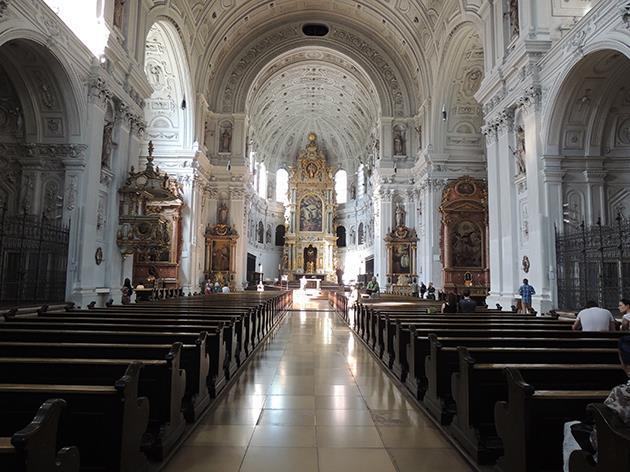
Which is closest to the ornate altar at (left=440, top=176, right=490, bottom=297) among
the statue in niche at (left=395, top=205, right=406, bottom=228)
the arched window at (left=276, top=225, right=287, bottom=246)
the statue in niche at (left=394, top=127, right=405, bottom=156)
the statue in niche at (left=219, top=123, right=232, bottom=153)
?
the statue in niche at (left=395, top=205, right=406, bottom=228)

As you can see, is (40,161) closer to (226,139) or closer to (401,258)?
(226,139)

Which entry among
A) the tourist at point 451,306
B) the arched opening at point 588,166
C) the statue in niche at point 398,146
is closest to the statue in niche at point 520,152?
the arched opening at point 588,166

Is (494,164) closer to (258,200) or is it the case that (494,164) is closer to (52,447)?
(52,447)

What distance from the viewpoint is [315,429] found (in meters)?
4.18

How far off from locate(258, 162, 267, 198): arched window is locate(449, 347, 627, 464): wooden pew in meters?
35.9

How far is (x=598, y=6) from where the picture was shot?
29.4 ft

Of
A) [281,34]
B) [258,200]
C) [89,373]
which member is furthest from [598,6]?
[258,200]

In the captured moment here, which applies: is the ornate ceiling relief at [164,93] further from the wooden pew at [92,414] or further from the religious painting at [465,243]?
the wooden pew at [92,414]

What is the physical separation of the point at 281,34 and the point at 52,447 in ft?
91.3

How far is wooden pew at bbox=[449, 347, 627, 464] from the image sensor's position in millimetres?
3320

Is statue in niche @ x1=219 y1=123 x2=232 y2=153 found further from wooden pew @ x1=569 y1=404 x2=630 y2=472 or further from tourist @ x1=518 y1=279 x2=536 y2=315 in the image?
wooden pew @ x1=569 y1=404 x2=630 y2=472

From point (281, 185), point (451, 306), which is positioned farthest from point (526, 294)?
point (281, 185)

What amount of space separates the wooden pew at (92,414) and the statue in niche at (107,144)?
10.7m

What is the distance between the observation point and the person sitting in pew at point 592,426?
222cm
